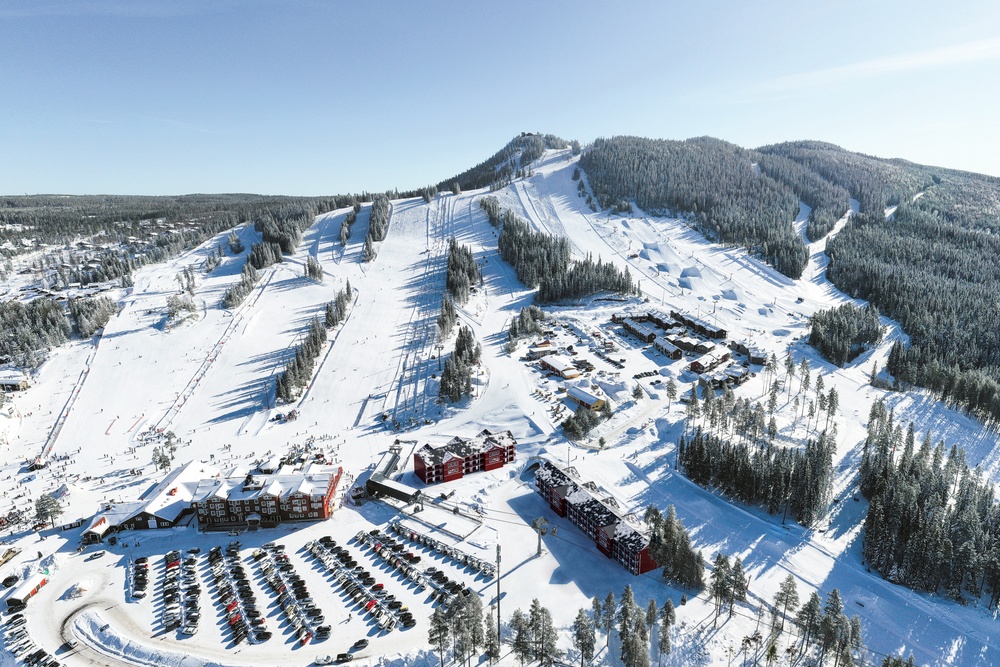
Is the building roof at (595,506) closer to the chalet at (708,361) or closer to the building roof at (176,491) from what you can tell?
the building roof at (176,491)

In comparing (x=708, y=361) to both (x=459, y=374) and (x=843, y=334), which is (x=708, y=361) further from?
(x=459, y=374)

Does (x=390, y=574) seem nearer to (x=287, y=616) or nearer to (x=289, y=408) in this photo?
(x=287, y=616)

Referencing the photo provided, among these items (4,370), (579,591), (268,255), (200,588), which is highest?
(268,255)

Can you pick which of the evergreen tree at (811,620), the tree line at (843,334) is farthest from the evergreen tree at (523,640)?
the tree line at (843,334)

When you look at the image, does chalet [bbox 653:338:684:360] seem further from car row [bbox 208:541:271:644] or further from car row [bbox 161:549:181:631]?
car row [bbox 161:549:181:631]

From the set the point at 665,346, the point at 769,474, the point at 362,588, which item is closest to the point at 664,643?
the point at 362,588

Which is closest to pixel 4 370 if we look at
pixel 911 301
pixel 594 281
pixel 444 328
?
pixel 444 328
